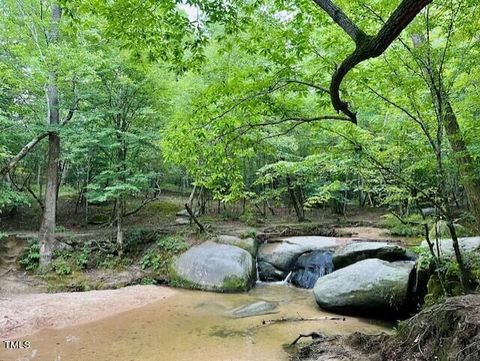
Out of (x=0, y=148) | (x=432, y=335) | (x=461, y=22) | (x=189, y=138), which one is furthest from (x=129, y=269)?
(x=461, y=22)

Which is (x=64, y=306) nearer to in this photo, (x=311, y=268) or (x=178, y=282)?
(x=178, y=282)

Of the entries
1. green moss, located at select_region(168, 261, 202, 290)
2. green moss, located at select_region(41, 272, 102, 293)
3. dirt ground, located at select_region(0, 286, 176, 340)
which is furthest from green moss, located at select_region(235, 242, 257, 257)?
green moss, located at select_region(41, 272, 102, 293)

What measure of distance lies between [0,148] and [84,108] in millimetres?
3397

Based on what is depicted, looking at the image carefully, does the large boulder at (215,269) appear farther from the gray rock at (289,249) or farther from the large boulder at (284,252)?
the gray rock at (289,249)

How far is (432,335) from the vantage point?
11.3 feet

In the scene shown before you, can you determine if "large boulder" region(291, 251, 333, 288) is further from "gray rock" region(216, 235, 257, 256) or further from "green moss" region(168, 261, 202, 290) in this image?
"green moss" region(168, 261, 202, 290)

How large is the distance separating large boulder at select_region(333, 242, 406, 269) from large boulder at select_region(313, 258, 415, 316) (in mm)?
1374

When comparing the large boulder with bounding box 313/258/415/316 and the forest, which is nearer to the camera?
the forest

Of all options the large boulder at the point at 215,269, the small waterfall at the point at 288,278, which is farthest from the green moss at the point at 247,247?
the small waterfall at the point at 288,278

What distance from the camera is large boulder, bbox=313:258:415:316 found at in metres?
6.83

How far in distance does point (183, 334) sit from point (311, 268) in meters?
5.45

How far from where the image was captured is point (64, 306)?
7.61 m

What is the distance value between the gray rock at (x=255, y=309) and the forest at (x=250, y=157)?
0.09m

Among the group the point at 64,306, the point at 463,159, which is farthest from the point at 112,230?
the point at 463,159
